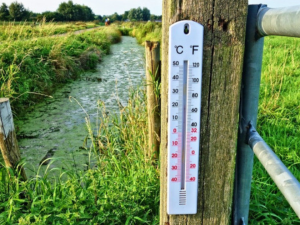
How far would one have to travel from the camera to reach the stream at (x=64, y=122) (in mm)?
3375

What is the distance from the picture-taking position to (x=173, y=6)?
2.40 feet

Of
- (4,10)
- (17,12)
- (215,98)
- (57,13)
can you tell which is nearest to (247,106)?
(215,98)

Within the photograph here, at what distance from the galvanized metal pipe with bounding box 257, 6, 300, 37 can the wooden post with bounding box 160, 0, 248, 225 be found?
5 cm

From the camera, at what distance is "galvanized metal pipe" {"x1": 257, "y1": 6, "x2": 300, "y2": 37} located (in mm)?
546

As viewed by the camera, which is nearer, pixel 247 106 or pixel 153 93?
pixel 247 106

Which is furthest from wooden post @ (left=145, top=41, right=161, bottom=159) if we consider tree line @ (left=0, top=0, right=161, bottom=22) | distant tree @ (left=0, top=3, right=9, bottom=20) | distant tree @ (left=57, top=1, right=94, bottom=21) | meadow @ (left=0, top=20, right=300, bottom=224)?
distant tree @ (left=57, top=1, right=94, bottom=21)

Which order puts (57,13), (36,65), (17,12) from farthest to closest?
(57,13) → (17,12) → (36,65)

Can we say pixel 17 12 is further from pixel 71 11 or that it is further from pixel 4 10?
pixel 71 11

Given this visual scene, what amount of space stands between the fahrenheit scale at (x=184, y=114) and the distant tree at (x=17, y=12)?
36.5m

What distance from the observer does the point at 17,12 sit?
1388 inches

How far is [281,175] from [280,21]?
326 millimetres

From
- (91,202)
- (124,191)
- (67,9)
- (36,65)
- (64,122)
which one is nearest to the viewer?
(91,202)

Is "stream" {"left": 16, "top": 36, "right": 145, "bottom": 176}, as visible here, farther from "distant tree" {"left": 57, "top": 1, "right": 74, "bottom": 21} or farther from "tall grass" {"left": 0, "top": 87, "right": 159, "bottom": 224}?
"distant tree" {"left": 57, "top": 1, "right": 74, "bottom": 21}

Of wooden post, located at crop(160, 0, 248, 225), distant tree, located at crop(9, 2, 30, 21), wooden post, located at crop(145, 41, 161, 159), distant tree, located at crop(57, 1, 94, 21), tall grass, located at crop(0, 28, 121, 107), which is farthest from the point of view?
distant tree, located at crop(57, 1, 94, 21)
